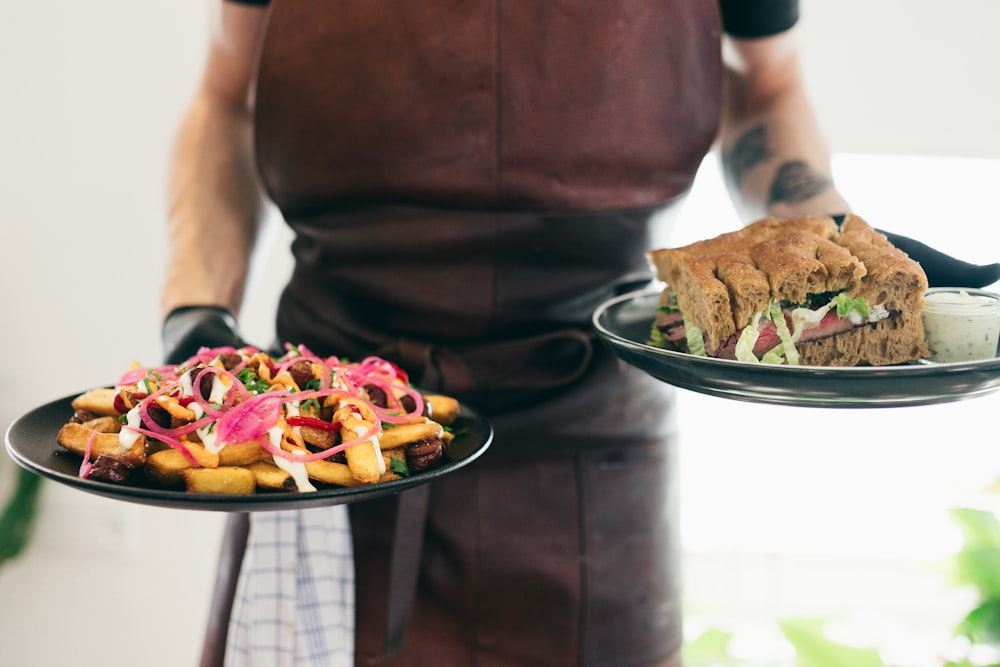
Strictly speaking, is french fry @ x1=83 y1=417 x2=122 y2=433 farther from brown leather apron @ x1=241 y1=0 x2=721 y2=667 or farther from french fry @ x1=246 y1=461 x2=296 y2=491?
brown leather apron @ x1=241 y1=0 x2=721 y2=667

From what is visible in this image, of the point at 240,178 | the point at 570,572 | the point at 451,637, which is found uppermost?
the point at 240,178

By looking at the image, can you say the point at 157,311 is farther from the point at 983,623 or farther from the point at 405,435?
the point at 983,623

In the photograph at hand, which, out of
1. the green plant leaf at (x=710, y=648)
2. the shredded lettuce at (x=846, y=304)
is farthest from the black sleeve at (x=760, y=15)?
the green plant leaf at (x=710, y=648)

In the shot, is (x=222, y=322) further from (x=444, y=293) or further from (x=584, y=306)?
(x=584, y=306)

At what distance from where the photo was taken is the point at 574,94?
120cm

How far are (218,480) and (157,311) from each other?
5.87 ft

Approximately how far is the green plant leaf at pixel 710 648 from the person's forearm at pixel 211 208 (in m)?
2.03

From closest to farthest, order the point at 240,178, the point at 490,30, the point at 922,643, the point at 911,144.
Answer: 1. the point at 490,30
2. the point at 240,178
3. the point at 911,144
4. the point at 922,643

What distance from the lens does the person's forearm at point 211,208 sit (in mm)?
1337

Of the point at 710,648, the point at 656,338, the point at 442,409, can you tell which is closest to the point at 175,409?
the point at 442,409

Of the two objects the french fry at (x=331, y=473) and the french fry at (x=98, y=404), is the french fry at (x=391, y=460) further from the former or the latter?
the french fry at (x=98, y=404)

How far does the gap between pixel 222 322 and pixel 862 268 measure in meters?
0.86

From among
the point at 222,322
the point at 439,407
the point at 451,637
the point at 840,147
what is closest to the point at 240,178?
the point at 222,322

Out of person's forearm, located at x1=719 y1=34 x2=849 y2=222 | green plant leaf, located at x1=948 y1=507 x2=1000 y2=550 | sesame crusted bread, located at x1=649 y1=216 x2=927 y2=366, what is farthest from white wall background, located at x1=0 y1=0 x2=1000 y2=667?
sesame crusted bread, located at x1=649 y1=216 x2=927 y2=366
